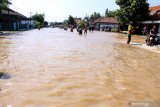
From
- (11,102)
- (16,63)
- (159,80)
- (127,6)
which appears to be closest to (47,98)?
(11,102)

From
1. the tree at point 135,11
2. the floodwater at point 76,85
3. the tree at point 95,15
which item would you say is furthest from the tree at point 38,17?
the floodwater at point 76,85

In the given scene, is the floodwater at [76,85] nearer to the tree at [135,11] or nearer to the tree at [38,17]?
the tree at [135,11]

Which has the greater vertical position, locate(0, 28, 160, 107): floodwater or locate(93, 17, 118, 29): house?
locate(93, 17, 118, 29): house

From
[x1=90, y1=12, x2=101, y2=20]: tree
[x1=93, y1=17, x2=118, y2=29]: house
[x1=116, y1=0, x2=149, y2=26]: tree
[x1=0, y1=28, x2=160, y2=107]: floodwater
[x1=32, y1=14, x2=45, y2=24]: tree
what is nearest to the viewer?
[x1=0, y1=28, x2=160, y2=107]: floodwater

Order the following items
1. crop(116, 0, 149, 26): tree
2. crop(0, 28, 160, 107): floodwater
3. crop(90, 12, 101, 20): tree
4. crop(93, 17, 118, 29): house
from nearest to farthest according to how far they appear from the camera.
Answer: crop(0, 28, 160, 107): floodwater
crop(116, 0, 149, 26): tree
crop(93, 17, 118, 29): house
crop(90, 12, 101, 20): tree

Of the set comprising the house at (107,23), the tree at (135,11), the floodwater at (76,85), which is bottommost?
the floodwater at (76,85)

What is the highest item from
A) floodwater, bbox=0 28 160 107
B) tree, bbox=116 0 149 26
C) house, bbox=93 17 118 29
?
tree, bbox=116 0 149 26

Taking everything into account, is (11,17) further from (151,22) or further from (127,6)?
(151,22)

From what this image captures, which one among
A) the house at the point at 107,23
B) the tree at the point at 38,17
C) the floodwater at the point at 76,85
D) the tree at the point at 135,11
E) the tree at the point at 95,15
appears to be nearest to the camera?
the floodwater at the point at 76,85

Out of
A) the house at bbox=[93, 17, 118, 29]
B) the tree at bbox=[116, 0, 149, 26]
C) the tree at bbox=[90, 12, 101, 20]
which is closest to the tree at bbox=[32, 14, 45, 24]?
the tree at bbox=[90, 12, 101, 20]

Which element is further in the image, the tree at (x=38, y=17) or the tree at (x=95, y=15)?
the tree at (x=38, y=17)

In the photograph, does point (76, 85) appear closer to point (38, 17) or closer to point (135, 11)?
point (135, 11)

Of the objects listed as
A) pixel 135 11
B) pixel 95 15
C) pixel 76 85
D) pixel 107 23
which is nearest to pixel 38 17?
pixel 95 15

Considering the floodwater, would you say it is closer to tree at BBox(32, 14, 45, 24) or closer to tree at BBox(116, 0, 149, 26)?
tree at BBox(116, 0, 149, 26)
